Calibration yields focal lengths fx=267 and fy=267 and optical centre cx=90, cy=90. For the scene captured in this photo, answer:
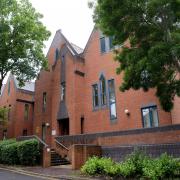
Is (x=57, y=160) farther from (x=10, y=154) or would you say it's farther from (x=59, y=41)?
(x=59, y=41)

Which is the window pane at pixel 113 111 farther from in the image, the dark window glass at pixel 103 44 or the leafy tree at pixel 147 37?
the leafy tree at pixel 147 37

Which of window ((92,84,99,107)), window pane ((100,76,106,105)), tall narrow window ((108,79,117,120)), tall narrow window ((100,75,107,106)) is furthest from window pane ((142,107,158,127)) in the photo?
window ((92,84,99,107))

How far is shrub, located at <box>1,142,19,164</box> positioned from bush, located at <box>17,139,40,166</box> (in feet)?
2.40

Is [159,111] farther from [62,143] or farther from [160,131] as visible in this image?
[62,143]

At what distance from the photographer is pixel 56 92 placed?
89.7 feet

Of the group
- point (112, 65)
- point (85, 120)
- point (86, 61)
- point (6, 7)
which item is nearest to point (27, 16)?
point (6, 7)

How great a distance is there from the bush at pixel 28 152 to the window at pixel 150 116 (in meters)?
8.35

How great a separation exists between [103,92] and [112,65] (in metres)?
2.55

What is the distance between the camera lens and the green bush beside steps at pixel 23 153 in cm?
1883

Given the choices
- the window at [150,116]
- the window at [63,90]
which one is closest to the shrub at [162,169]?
the window at [150,116]

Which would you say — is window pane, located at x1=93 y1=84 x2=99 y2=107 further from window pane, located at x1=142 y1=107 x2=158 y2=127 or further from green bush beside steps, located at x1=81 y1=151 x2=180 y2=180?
green bush beside steps, located at x1=81 y1=151 x2=180 y2=180

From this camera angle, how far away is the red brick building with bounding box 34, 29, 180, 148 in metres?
21.0

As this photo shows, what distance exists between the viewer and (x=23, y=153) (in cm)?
1873

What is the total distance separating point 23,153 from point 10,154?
167 centimetres
